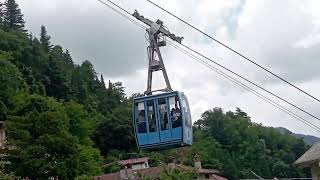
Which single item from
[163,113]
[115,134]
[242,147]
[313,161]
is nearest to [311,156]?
[313,161]

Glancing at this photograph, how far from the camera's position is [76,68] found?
126188mm

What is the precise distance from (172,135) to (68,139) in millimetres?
9419

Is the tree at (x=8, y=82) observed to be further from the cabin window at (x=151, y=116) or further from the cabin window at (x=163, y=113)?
the cabin window at (x=163, y=113)

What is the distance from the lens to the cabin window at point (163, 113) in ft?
100

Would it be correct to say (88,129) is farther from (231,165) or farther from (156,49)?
(156,49)

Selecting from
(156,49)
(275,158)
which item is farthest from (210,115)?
(156,49)

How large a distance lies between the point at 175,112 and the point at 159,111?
0.76 meters

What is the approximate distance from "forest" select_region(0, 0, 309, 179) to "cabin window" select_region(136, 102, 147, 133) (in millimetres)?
7361

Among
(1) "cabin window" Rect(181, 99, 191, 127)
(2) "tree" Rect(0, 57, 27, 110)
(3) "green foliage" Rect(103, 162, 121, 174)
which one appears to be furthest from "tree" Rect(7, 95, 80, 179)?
(3) "green foliage" Rect(103, 162, 121, 174)

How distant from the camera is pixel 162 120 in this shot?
101 ft

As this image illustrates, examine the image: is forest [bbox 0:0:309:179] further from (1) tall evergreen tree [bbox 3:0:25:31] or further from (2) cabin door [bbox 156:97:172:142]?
(2) cabin door [bbox 156:97:172:142]

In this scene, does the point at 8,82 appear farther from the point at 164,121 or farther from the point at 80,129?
the point at 164,121

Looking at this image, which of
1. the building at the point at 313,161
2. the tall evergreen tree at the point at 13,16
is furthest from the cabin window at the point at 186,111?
the tall evergreen tree at the point at 13,16

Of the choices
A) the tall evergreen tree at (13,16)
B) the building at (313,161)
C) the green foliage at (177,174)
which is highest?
the tall evergreen tree at (13,16)
